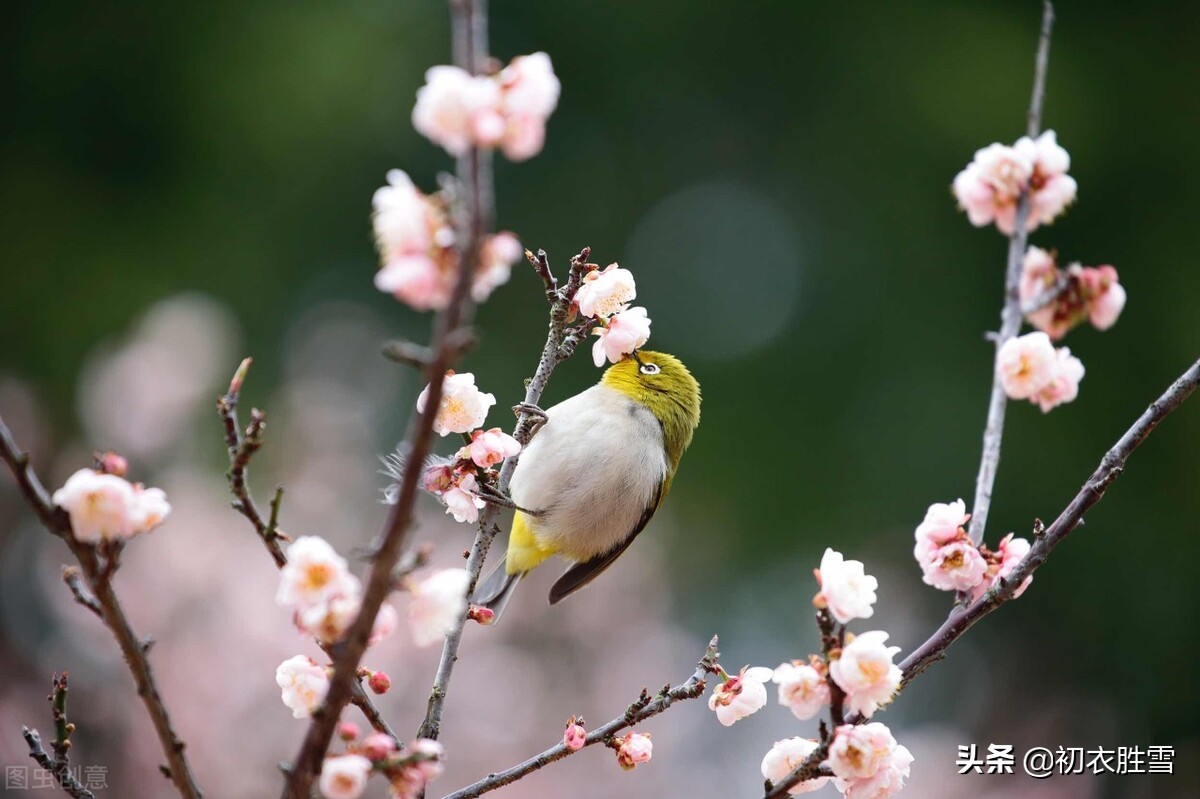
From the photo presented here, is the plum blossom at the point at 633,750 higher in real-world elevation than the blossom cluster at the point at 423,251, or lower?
lower

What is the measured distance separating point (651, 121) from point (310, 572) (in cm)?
718

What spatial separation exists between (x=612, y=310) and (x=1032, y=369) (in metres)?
0.79

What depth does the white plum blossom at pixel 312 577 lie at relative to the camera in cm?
112

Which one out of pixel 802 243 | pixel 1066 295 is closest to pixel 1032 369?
pixel 1066 295

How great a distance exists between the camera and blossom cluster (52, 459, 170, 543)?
1.10 metres

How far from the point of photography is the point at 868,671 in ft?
4.26

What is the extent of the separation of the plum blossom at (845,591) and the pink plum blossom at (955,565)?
1.14 feet

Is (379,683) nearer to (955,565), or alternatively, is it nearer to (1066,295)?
(955,565)

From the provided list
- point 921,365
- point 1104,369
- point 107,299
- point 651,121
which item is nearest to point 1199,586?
point 1104,369

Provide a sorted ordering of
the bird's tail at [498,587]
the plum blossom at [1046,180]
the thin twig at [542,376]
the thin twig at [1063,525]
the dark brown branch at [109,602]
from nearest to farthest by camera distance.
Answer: the dark brown branch at [109,602] → the thin twig at [1063,525] → the thin twig at [542,376] → the plum blossom at [1046,180] → the bird's tail at [498,587]

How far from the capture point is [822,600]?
135 cm

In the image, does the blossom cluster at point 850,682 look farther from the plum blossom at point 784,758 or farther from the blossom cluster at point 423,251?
the blossom cluster at point 423,251

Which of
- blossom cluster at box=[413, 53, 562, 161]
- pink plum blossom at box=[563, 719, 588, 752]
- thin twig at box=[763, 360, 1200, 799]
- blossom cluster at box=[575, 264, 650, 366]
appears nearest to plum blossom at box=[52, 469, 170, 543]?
blossom cluster at box=[413, 53, 562, 161]

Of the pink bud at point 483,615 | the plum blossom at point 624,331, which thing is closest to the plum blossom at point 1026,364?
the plum blossom at point 624,331
